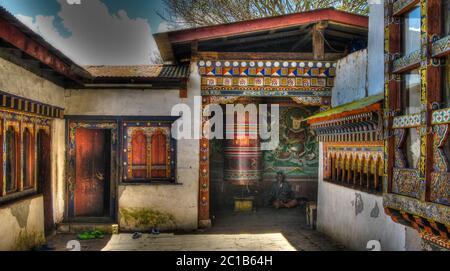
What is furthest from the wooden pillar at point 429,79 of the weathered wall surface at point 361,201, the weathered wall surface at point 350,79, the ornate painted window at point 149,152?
the ornate painted window at point 149,152

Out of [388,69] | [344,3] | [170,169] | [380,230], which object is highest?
Result: [344,3]

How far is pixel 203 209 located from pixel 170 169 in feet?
3.49

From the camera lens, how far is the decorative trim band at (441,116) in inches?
127

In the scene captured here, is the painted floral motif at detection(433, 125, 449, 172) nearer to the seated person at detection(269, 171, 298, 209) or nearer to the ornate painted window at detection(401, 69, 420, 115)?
the ornate painted window at detection(401, 69, 420, 115)

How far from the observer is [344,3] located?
15.9 metres

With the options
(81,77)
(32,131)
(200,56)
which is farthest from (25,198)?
(200,56)

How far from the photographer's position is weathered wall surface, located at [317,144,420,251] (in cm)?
554

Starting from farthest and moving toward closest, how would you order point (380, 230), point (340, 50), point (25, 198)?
point (340, 50) < point (25, 198) < point (380, 230)

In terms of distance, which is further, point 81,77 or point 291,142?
point 291,142

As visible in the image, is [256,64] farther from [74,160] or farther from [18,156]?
[18,156]

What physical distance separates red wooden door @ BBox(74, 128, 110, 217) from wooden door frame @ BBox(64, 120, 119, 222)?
10 centimetres

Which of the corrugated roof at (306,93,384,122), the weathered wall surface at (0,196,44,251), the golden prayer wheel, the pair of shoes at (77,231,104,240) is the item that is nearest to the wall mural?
the golden prayer wheel

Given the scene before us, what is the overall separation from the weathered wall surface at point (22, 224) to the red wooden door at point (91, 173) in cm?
144
